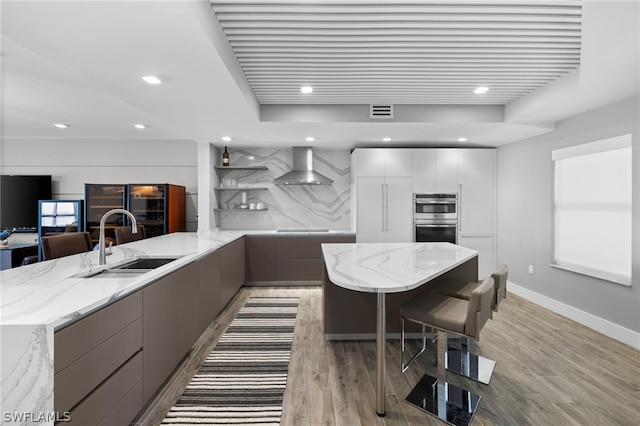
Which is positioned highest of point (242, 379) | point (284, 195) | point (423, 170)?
point (423, 170)

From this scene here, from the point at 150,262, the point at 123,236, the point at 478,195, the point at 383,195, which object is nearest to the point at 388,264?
the point at 150,262

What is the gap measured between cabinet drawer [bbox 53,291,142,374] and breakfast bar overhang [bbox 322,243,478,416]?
1.11 meters

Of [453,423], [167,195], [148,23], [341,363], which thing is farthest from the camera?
[167,195]

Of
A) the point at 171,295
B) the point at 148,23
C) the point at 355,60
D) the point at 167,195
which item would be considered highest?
the point at 355,60

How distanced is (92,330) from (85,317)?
2.9 inches

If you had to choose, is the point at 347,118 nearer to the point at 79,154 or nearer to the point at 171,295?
the point at 171,295

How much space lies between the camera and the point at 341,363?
246cm

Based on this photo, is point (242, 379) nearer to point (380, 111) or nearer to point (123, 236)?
point (123, 236)

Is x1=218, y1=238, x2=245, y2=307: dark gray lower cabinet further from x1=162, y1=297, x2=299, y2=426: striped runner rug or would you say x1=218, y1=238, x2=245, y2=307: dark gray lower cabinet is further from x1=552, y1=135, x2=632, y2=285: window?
x1=552, y1=135, x2=632, y2=285: window

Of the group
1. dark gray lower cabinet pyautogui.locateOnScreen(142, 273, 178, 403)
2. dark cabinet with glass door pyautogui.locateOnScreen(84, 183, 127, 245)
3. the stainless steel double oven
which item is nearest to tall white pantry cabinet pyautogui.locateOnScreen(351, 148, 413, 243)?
the stainless steel double oven

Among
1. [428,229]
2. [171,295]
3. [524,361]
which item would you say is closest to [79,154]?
[171,295]

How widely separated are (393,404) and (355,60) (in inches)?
101

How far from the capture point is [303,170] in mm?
5223

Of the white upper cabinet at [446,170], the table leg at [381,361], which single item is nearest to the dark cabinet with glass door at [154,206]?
the table leg at [381,361]
